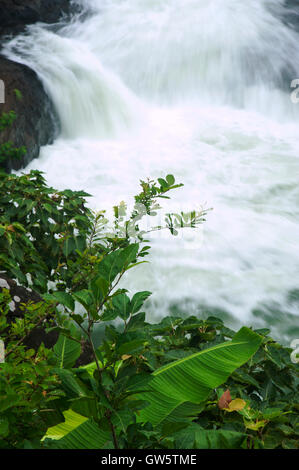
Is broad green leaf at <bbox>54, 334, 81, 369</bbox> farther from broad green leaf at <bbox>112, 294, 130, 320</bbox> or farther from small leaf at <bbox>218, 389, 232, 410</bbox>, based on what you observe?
small leaf at <bbox>218, 389, 232, 410</bbox>

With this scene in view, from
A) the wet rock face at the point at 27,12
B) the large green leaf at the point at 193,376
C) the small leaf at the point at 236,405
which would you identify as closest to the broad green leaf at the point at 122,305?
the large green leaf at the point at 193,376

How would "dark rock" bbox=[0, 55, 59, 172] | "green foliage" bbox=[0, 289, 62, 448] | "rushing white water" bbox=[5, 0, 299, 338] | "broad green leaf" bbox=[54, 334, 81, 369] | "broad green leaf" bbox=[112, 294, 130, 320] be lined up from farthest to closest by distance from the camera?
"dark rock" bbox=[0, 55, 59, 172] < "rushing white water" bbox=[5, 0, 299, 338] < "broad green leaf" bbox=[54, 334, 81, 369] < "broad green leaf" bbox=[112, 294, 130, 320] < "green foliage" bbox=[0, 289, 62, 448]

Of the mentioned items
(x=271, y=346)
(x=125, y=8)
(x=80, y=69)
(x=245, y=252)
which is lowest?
(x=245, y=252)

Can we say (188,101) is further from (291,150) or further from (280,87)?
(291,150)

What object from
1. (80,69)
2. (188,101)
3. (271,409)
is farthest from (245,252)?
(188,101)

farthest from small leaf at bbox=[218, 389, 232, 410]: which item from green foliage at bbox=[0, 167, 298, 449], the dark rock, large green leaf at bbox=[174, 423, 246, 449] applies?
the dark rock

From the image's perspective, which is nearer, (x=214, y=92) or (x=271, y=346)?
(x=271, y=346)

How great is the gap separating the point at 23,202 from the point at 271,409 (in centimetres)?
162

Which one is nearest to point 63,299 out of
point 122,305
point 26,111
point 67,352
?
point 122,305

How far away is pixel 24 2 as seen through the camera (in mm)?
9445

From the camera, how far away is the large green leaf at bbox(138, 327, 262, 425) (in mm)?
983

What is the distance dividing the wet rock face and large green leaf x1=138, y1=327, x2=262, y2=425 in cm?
914

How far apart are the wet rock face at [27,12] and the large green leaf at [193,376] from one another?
9.14 m

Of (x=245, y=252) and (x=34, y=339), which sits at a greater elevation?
(x=34, y=339)
